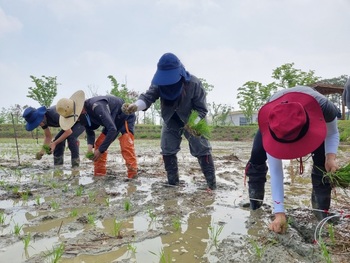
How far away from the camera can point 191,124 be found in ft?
11.8

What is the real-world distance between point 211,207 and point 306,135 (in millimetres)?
1393

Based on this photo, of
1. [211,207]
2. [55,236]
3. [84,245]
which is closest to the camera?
[84,245]

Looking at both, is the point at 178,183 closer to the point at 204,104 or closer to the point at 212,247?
the point at 204,104

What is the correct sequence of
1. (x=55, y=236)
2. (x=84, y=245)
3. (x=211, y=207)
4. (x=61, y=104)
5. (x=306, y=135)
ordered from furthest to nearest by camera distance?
(x=61, y=104)
(x=211, y=207)
(x=55, y=236)
(x=84, y=245)
(x=306, y=135)

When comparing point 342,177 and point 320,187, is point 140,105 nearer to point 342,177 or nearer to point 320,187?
point 320,187

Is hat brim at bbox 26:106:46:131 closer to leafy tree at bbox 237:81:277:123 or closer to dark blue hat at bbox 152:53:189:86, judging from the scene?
dark blue hat at bbox 152:53:189:86

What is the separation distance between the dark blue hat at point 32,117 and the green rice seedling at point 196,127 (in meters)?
2.66

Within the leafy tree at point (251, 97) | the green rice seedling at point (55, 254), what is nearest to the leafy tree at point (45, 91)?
the leafy tree at point (251, 97)

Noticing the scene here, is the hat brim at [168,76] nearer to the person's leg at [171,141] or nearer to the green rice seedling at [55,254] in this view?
the person's leg at [171,141]

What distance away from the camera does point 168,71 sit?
352cm

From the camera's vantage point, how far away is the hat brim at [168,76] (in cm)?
349

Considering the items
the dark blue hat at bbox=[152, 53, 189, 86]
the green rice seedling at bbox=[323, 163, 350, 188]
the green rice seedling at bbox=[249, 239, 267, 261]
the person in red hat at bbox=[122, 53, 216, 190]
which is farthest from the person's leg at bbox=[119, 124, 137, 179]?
the green rice seedling at bbox=[323, 163, 350, 188]

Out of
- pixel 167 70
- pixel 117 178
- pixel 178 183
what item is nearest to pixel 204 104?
pixel 167 70

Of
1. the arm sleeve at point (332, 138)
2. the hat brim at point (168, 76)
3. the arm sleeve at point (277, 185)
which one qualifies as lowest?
the arm sleeve at point (277, 185)
